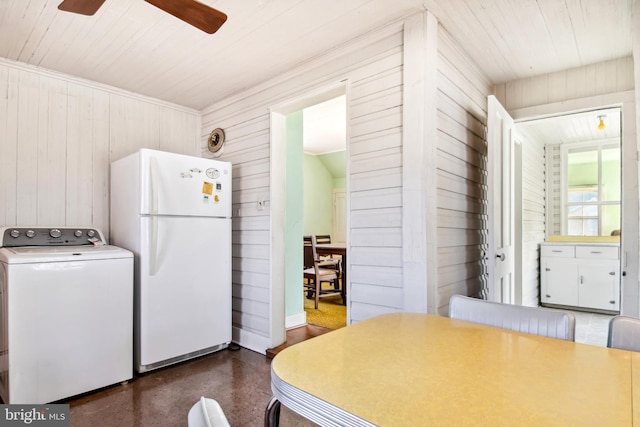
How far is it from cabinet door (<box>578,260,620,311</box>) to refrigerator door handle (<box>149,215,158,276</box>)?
5.02m

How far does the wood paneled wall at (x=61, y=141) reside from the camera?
2.67 m

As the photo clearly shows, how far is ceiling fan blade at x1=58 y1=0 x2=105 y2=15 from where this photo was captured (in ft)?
4.83

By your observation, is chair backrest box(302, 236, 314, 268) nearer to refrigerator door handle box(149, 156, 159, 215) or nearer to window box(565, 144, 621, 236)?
refrigerator door handle box(149, 156, 159, 215)

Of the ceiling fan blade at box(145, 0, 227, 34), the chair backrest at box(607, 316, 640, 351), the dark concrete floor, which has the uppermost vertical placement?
the ceiling fan blade at box(145, 0, 227, 34)

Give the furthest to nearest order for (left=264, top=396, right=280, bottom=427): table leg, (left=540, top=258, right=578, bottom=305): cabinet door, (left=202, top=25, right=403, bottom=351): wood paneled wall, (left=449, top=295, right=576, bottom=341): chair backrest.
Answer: (left=540, top=258, right=578, bottom=305): cabinet door < (left=202, top=25, right=403, bottom=351): wood paneled wall < (left=449, top=295, right=576, bottom=341): chair backrest < (left=264, top=396, right=280, bottom=427): table leg

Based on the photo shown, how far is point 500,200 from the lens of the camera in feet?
8.61

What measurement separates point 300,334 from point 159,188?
1909 millimetres

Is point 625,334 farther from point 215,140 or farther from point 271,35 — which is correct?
point 215,140

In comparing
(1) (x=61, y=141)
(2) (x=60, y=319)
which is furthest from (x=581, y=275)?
(1) (x=61, y=141)

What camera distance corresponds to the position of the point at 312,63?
270cm

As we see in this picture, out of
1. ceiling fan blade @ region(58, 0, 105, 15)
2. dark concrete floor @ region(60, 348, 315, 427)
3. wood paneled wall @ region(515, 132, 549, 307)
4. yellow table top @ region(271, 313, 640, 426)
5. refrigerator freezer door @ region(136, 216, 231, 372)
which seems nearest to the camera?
yellow table top @ region(271, 313, 640, 426)

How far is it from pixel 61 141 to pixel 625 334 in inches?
147

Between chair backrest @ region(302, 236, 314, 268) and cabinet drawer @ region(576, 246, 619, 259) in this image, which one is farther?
chair backrest @ region(302, 236, 314, 268)

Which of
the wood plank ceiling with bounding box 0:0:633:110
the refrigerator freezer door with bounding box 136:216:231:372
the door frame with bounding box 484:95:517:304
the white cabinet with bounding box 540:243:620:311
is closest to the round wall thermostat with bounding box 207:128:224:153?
the wood plank ceiling with bounding box 0:0:633:110
